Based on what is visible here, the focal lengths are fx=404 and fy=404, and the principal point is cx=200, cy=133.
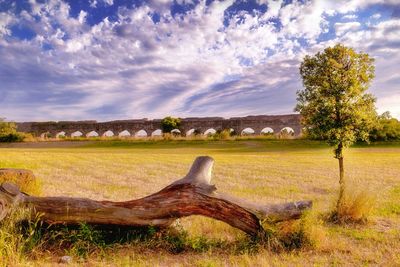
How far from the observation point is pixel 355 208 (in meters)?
8.76

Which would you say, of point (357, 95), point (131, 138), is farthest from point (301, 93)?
point (131, 138)

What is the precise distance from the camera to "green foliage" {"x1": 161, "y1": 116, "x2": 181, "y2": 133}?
2125 inches

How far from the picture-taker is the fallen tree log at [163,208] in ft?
21.4

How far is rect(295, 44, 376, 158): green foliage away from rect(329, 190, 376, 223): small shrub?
66.2 inches

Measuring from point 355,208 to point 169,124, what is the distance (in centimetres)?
4594

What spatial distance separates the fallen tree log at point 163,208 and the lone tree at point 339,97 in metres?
3.97

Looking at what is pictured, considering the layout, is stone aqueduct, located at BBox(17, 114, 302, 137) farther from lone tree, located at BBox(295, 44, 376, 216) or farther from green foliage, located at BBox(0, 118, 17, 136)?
lone tree, located at BBox(295, 44, 376, 216)

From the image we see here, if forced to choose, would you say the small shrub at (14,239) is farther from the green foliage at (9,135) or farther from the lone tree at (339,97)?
the green foliage at (9,135)

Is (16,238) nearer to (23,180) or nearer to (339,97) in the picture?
(23,180)

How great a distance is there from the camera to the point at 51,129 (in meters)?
58.7

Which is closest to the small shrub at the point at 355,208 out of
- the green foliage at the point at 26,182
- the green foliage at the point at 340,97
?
the green foliage at the point at 340,97

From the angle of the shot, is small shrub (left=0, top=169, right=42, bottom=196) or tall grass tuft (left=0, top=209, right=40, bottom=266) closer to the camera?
tall grass tuft (left=0, top=209, right=40, bottom=266)

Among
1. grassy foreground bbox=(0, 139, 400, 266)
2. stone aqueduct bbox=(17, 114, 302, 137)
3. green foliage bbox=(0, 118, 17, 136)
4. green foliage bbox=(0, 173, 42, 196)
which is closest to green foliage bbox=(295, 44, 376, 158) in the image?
grassy foreground bbox=(0, 139, 400, 266)

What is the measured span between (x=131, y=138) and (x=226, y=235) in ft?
148
